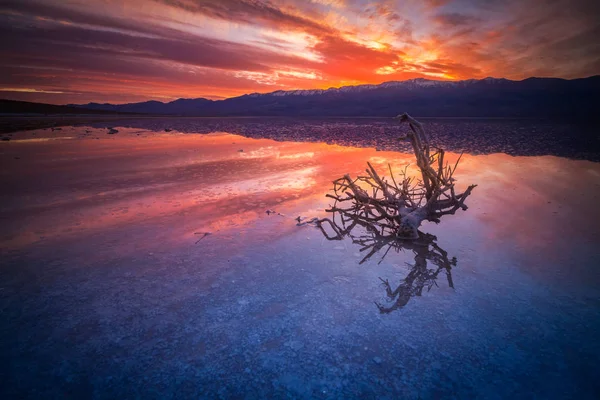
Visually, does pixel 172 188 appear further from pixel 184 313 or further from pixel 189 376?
pixel 189 376

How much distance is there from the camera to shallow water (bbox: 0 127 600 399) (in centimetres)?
271

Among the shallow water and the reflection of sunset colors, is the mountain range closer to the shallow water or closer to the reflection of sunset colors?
the reflection of sunset colors

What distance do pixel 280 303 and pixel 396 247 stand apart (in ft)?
9.19

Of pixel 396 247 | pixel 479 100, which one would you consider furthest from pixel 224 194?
pixel 479 100

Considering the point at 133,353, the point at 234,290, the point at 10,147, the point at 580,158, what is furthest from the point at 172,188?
the point at 580,158

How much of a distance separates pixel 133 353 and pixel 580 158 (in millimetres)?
19783

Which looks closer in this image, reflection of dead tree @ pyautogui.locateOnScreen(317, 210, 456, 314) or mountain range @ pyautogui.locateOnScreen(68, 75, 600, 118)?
reflection of dead tree @ pyautogui.locateOnScreen(317, 210, 456, 314)

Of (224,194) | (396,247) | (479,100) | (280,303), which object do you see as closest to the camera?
(280,303)

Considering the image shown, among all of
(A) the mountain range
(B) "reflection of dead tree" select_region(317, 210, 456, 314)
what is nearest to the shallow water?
(B) "reflection of dead tree" select_region(317, 210, 456, 314)

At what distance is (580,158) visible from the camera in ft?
46.3

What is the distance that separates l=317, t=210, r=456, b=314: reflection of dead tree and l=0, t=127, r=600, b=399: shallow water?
58 mm

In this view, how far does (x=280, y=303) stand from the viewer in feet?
12.5

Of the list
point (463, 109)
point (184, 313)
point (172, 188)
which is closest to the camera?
point (184, 313)

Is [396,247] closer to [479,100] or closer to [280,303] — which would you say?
[280,303]
